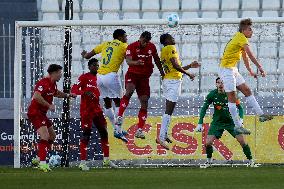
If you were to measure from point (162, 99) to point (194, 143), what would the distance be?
6.08ft

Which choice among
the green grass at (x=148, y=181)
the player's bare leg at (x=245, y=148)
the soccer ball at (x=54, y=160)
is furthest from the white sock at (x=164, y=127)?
the green grass at (x=148, y=181)

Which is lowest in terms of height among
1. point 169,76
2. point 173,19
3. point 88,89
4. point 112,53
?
point 88,89

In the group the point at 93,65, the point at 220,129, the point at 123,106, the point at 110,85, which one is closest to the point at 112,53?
the point at 93,65

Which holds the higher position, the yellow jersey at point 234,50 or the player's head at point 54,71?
the yellow jersey at point 234,50

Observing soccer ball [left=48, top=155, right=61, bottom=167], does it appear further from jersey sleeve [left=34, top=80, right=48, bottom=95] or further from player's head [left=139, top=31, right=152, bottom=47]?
player's head [left=139, top=31, right=152, bottom=47]

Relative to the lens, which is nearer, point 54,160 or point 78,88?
point 78,88

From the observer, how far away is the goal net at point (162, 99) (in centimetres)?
1989

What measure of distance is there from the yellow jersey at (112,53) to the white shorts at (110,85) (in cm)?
11

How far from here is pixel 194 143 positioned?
2070cm

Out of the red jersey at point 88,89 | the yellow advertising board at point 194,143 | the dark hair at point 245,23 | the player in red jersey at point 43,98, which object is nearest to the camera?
the dark hair at point 245,23

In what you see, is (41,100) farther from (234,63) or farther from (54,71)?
(234,63)

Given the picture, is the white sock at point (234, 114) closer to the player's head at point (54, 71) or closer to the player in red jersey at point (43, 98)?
the player in red jersey at point (43, 98)

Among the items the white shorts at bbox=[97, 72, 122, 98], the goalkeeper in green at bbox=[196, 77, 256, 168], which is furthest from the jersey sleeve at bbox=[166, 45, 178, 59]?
the goalkeeper in green at bbox=[196, 77, 256, 168]

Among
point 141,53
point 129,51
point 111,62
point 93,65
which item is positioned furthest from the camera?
point 111,62
